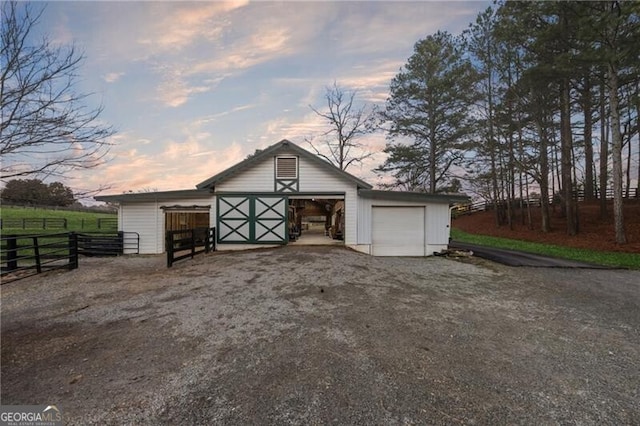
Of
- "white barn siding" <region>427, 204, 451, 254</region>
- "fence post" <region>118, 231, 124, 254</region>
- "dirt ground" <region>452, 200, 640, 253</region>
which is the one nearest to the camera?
"white barn siding" <region>427, 204, 451, 254</region>

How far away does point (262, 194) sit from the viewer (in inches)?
442

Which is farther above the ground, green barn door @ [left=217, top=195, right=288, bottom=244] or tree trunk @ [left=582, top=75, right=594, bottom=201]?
tree trunk @ [left=582, top=75, right=594, bottom=201]

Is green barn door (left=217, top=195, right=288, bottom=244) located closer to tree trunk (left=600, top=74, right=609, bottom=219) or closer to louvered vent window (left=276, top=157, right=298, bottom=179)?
louvered vent window (left=276, top=157, right=298, bottom=179)

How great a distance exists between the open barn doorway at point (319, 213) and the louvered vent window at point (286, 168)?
1031mm

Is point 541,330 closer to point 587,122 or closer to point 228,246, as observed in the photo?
point 228,246

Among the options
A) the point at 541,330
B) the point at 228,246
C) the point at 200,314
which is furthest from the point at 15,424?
the point at 228,246

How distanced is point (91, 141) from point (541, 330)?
→ 9.19 meters

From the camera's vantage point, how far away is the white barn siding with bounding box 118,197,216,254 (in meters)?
11.7

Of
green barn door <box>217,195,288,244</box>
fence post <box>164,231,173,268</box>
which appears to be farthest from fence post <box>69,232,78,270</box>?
green barn door <box>217,195,288,244</box>

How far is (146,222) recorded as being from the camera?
462 inches

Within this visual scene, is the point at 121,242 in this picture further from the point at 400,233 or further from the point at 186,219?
the point at 400,233

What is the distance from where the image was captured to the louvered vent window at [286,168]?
11258mm

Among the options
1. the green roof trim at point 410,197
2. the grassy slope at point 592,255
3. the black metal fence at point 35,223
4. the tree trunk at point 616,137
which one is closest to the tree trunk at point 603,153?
the tree trunk at point 616,137

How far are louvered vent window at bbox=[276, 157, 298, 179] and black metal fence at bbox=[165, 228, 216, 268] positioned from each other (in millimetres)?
3752
